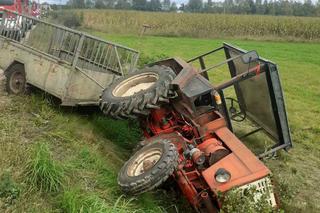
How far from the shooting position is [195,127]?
6.50 m

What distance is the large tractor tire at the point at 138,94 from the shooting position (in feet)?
21.8

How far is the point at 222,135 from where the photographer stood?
6.40 metres

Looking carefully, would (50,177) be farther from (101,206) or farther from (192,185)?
(192,185)

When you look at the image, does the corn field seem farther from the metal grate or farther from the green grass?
the metal grate

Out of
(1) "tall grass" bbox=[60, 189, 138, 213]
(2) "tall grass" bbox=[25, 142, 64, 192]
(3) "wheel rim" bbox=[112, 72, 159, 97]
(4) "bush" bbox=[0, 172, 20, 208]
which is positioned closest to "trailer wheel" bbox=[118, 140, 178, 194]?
(1) "tall grass" bbox=[60, 189, 138, 213]

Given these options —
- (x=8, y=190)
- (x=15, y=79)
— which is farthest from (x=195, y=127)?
(x=15, y=79)

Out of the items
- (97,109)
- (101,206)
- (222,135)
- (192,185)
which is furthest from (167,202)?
Answer: (97,109)

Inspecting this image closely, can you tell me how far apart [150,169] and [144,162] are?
374 millimetres

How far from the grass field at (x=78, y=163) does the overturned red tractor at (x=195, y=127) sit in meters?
0.44

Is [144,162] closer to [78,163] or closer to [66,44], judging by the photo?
[78,163]

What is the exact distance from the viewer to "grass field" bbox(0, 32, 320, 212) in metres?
4.93

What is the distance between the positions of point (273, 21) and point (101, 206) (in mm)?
32295

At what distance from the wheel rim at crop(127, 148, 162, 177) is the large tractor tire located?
76 cm

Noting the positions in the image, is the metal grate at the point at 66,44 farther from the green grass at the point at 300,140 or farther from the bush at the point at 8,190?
the bush at the point at 8,190
